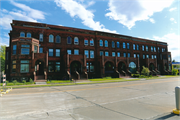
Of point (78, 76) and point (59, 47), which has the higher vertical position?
point (59, 47)

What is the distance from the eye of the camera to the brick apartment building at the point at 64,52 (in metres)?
25.0

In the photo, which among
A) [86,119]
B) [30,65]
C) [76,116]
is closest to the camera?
[86,119]

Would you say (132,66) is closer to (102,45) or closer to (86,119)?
(102,45)

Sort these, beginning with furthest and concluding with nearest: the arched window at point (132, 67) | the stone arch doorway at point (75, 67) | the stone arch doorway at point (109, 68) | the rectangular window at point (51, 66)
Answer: the arched window at point (132, 67), the stone arch doorway at point (109, 68), the stone arch doorway at point (75, 67), the rectangular window at point (51, 66)

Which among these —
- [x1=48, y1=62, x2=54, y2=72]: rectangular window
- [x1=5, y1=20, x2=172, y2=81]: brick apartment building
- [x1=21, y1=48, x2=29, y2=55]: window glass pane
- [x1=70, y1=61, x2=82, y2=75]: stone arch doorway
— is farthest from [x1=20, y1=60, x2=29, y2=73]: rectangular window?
[x1=70, y1=61, x2=82, y2=75]: stone arch doorway

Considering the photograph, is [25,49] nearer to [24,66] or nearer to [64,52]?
[24,66]

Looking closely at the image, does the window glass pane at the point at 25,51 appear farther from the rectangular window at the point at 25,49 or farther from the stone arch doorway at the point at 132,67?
the stone arch doorway at the point at 132,67

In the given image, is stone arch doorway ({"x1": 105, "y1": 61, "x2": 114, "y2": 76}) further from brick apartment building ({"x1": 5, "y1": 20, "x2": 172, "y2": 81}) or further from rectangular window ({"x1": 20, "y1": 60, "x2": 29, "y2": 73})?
rectangular window ({"x1": 20, "y1": 60, "x2": 29, "y2": 73})

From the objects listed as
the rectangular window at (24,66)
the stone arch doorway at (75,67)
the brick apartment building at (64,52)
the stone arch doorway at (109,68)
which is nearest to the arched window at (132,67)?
the brick apartment building at (64,52)

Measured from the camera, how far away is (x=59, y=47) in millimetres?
31438

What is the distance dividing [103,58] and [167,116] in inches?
1134

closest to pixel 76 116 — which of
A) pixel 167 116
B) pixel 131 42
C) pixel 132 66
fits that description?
pixel 167 116

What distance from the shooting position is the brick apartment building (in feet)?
82.0

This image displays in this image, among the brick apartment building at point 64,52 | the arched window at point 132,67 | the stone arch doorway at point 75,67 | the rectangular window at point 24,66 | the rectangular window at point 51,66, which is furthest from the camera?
the arched window at point 132,67
